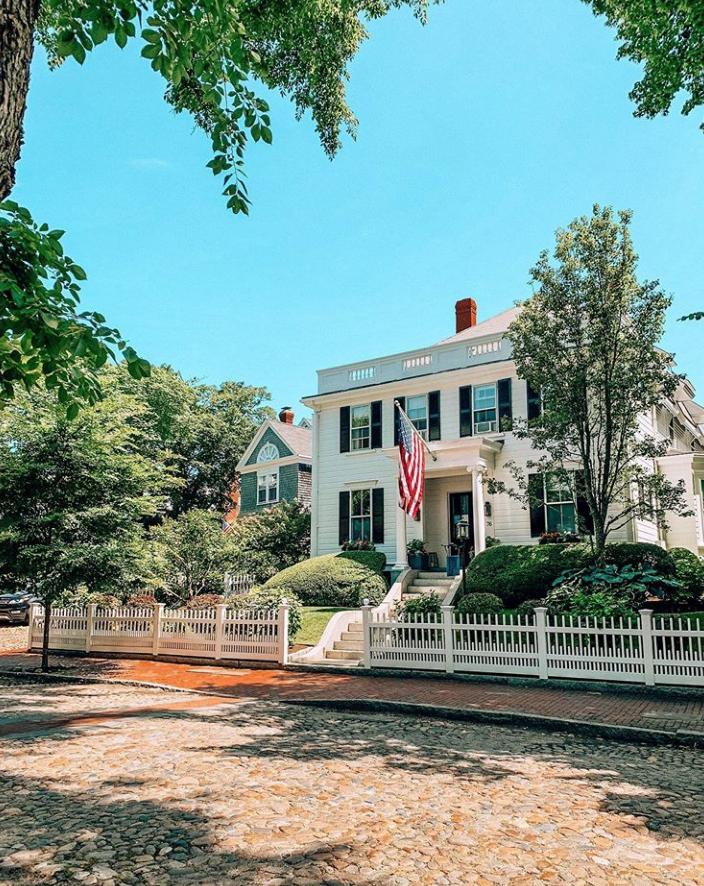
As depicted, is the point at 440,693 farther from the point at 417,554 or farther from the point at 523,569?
the point at 417,554

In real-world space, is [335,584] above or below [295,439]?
below

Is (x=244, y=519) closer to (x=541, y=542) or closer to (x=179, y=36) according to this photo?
(x=541, y=542)

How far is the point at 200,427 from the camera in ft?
129

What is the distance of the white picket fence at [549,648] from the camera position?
10672 millimetres

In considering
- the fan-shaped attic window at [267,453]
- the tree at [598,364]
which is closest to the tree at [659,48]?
the tree at [598,364]

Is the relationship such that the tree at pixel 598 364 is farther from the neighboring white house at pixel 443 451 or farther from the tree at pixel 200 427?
the tree at pixel 200 427

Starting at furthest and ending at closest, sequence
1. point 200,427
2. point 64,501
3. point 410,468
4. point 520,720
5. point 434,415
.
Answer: point 200,427 → point 434,415 → point 410,468 → point 64,501 → point 520,720

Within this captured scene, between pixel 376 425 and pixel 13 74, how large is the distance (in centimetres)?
2037

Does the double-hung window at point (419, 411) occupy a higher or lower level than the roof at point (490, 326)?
lower

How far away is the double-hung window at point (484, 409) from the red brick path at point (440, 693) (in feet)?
33.9

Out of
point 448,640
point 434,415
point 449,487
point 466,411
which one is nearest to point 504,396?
point 466,411

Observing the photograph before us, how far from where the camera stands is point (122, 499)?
1405cm

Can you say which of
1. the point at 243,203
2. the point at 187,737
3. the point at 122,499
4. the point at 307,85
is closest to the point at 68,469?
the point at 122,499

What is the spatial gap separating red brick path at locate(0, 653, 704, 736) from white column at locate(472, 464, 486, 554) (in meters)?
7.15
